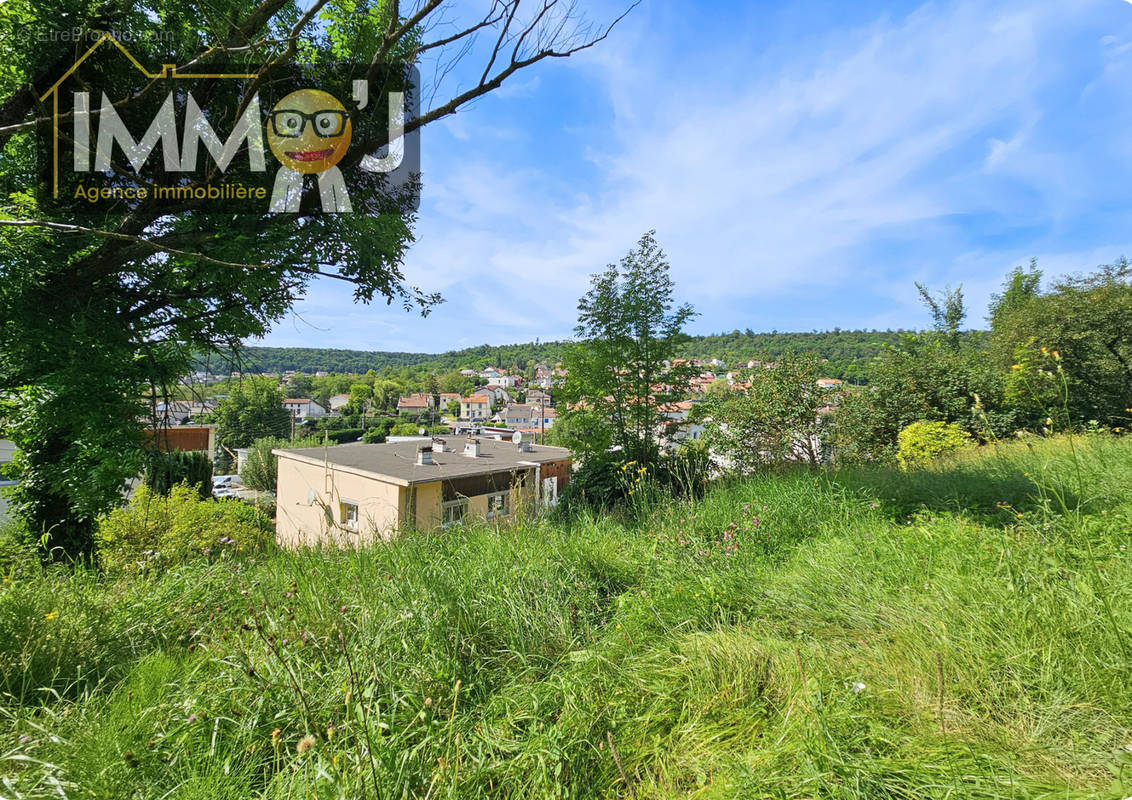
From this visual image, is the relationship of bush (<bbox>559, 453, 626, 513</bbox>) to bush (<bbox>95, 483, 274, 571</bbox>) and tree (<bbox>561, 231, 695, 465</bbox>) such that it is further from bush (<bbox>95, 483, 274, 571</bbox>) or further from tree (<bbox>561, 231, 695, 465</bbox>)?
bush (<bbox>95, 483, 274, 571</bbox>)

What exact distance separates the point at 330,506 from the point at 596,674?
245 cm

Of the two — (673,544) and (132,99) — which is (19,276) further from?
(673,544)

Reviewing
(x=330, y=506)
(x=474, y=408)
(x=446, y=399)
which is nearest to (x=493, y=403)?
(x=474, y=408)

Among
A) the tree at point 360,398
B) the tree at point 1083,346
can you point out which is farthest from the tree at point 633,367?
the tree at point 360,398

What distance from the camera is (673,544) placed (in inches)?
116

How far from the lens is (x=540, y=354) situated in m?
102

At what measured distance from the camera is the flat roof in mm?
11555

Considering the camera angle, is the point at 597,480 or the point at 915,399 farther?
the point at 915,399

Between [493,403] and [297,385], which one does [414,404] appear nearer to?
[493,403]

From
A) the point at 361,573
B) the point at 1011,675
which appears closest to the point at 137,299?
the point at 361,573

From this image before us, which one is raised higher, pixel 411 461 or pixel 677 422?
pixel 677 422

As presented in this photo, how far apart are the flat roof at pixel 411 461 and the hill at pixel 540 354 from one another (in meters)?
3.66

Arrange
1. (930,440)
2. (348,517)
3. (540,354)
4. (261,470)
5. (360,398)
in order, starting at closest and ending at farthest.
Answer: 1. (348,517)
2. (930,440)
3. (261,470)
4. (360,398)
5. (540,354)

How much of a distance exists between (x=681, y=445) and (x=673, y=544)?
5.05 meters
